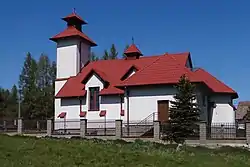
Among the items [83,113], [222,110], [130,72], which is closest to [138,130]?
[130,72]

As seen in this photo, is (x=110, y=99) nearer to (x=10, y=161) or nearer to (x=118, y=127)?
(x=118, y=127)

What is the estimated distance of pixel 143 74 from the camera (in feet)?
98.9

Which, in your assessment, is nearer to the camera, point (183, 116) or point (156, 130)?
point (183, 116)

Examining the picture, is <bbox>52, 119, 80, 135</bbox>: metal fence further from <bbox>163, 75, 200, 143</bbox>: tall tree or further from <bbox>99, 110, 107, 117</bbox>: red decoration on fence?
<bbox>163, 75, 200, 143</bbox>: tall tree

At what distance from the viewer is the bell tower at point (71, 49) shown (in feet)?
120

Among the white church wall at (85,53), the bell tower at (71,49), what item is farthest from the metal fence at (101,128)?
the white church wall at (85,53)

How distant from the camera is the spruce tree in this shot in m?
22.5

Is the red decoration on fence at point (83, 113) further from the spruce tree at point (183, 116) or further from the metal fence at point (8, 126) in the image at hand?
Result: the spruce tree at point (183, 116)

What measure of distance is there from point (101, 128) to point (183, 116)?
903 cm

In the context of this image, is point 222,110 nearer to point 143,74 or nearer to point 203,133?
point 143,74

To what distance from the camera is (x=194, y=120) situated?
23.3 metres

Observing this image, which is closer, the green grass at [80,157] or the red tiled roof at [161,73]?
the green grass at [80,157]

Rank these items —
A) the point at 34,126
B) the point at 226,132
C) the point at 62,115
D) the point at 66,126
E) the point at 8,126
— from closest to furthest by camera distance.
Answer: the point at 226,132
the point at 34,126
the point at 66,126
the point at 62,115
the point at 8,126

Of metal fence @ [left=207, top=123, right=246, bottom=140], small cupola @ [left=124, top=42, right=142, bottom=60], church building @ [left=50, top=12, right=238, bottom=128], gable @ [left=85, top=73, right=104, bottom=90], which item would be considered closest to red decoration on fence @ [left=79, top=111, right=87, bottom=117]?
church building @ [left=50, top=12, right=238, bottom=128]
